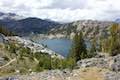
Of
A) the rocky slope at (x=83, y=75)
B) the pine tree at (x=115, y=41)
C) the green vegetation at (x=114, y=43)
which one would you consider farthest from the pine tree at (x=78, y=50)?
the rocky slope at (x=83, y=75)

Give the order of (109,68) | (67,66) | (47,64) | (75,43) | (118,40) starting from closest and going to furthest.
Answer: (109,68)
(67,66)
(47,64)
(75,43)
(118,40)

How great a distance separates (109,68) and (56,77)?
1418 centimetres

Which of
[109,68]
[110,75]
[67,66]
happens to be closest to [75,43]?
[67,66]

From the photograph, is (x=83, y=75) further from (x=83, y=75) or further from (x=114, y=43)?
(x=114, y=43)

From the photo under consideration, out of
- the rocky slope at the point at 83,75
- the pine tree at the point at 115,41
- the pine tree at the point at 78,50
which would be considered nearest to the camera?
the rocky slope at the point at 83,75

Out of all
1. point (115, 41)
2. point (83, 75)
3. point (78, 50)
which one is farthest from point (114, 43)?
point (83, 75)

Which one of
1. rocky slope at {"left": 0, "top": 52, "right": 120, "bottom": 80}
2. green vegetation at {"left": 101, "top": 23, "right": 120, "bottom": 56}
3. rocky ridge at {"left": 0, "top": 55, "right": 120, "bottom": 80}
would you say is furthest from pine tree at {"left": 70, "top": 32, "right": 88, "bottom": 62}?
rocky slope at {"left": 0, "top": 52, "right": 120, "bottom": 80}

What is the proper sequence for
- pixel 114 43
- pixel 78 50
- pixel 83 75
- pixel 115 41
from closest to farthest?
pixel 83 75, pixel 78 50, pixel 114 43, pixel 115 41

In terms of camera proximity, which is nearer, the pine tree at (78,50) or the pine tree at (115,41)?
the pine tree at (78,50)

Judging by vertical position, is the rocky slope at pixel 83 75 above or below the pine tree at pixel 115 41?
above

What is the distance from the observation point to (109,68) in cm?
6800

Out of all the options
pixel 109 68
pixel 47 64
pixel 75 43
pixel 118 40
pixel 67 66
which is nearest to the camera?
pixel 109 68

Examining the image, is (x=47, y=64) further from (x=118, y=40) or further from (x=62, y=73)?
(x=118, y=40)

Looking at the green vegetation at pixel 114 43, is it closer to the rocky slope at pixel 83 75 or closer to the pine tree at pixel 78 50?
the pine tree at pixel 78 50
